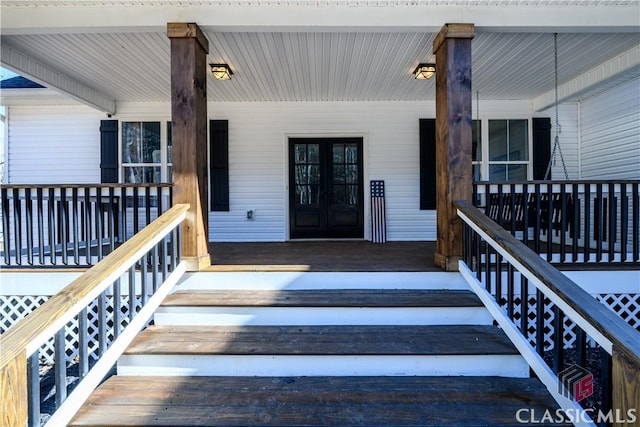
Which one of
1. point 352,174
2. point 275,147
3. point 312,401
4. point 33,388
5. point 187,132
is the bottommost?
point 312,401

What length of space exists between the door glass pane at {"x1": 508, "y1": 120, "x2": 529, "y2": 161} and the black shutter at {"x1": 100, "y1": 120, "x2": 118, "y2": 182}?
6473mm

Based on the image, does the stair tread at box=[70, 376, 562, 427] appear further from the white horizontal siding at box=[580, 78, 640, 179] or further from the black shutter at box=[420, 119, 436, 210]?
the white horizontal siding at box=[580, 78, 640, 179]

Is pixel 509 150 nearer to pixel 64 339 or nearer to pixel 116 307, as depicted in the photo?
pixel 116 307

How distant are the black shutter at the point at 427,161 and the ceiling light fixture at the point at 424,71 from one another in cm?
142

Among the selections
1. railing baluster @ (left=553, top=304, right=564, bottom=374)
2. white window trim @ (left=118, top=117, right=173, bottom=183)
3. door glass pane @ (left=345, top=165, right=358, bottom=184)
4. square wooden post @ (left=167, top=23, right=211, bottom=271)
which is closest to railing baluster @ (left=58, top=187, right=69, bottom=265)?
square wooden post @ (left=167, top=23, right=211, bottom=271)

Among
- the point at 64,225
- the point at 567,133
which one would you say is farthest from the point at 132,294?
the point at 567,133

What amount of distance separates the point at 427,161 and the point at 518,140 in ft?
5.25

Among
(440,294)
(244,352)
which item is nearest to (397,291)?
(440,294)

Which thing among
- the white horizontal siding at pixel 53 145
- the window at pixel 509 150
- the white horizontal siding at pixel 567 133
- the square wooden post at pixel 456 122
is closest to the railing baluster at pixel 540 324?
the square wooden post at pixel 456 122

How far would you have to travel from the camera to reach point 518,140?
5910 millimetres

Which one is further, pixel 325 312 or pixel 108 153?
pixel 108 153

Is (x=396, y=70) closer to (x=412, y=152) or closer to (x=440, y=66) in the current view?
(x=440, y=66)

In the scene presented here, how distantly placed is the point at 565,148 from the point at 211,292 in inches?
236

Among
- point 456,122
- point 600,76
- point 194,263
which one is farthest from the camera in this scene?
point 600,76
